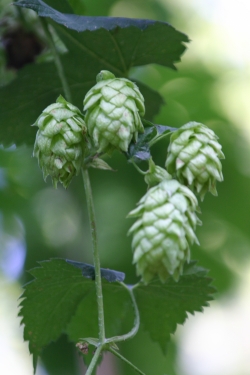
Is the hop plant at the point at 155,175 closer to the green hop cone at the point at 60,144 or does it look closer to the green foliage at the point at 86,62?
the green hop cone at the point at 60,144

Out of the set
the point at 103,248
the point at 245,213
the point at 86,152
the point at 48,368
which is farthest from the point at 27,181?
the point at 86,152

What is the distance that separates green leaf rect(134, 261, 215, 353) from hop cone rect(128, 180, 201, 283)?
472 mm

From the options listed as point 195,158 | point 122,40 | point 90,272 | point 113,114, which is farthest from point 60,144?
point 122,40

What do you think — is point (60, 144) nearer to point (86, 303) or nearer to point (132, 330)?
point (132, 330)

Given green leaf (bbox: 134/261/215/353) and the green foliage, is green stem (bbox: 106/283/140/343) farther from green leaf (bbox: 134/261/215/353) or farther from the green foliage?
the green foliage

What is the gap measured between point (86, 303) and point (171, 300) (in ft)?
0.76

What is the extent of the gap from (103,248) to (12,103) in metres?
0.91

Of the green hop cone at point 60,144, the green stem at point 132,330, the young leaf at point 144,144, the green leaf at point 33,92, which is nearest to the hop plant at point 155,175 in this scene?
the young leaf at point 144,144

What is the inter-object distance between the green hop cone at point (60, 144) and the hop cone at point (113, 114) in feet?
0.11

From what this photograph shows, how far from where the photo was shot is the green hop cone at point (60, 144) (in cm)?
99

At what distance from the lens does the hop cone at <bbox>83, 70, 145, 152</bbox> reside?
947 mm

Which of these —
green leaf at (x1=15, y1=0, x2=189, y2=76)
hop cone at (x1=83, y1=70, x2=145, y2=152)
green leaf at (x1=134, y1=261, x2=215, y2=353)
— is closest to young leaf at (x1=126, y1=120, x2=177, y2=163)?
hop cone at (x1=83, y1=70, x2=145, y2=152)

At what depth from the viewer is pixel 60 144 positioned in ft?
3.25

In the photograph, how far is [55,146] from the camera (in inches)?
39.1
